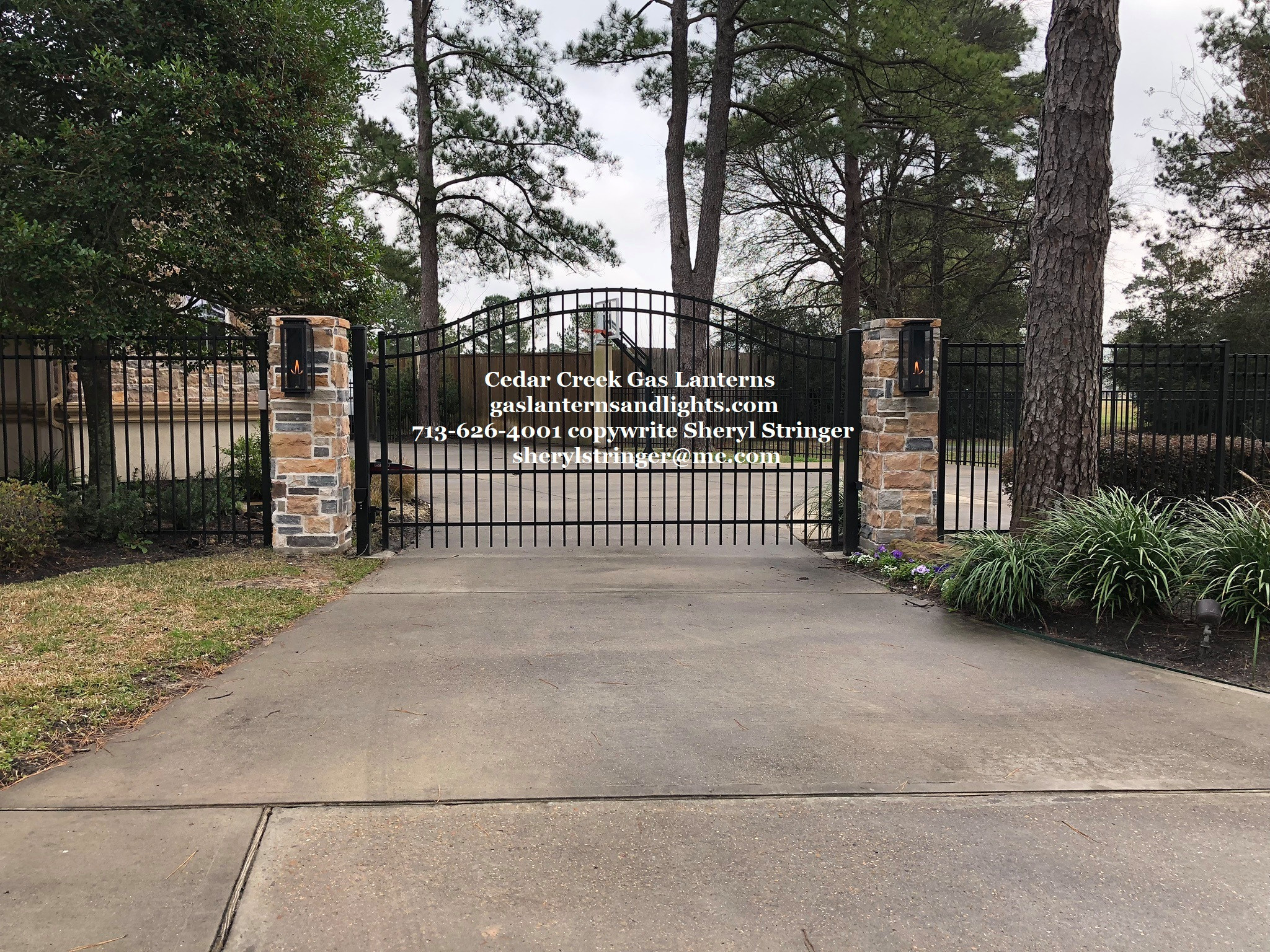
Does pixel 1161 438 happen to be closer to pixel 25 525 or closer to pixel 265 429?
pixel 265 429

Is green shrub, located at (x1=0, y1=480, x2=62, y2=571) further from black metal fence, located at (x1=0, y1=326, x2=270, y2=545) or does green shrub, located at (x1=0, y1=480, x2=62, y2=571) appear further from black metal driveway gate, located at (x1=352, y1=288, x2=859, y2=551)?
black metal driveway gate, located at (x1=352, y1=288, x2=859, y2=551)

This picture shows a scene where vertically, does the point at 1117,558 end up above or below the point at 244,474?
below

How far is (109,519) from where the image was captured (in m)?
7.83

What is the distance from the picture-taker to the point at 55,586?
6.12 metres

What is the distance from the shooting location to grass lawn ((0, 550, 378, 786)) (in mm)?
3695

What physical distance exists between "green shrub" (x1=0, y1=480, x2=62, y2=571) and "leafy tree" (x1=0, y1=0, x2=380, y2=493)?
915 millimetres

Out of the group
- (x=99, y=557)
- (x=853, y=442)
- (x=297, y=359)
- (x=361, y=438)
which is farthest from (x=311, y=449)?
(x=853, y=442)

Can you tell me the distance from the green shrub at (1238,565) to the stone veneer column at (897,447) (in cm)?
225

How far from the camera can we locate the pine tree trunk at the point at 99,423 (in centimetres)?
809

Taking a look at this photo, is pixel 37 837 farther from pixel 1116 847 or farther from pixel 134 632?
pixel 1116 847

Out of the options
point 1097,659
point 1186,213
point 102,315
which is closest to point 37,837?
point 1097,659

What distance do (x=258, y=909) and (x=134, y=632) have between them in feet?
10.2

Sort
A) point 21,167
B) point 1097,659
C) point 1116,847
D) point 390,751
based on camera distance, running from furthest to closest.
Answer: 1. point 21,167
2. point 1097,659
3. point 390,751
4. point 1116,847

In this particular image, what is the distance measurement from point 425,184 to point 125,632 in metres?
18.5
